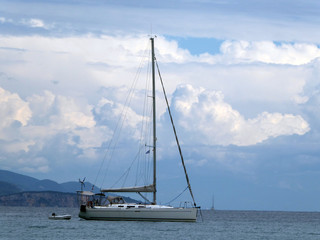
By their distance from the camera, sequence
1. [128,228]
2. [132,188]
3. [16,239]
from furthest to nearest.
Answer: [132,188] → [128,228] → [16,239]

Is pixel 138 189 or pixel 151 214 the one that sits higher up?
pixel 138 189

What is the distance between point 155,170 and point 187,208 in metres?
7.60

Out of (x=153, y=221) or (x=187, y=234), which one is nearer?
(x=187, y=234)

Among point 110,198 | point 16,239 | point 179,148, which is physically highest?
point 179,148

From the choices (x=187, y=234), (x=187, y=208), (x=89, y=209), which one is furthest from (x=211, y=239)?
(x=89, y=209)

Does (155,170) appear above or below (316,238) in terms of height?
above

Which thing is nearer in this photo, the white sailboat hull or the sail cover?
the white sailboat hull

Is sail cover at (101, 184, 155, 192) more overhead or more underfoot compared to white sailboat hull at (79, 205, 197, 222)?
more overhead

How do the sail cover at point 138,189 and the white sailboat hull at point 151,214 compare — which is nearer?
the white sailboat hull at point 151,214

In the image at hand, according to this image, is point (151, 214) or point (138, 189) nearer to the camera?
point (151, 214)

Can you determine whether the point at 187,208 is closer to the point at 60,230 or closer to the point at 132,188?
the point at 132,188

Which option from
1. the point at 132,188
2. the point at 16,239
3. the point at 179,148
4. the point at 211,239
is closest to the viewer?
the point at 16,239

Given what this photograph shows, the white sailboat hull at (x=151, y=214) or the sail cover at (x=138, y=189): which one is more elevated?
the sail cover at (x=138, y=189)

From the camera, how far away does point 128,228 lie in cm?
8738
